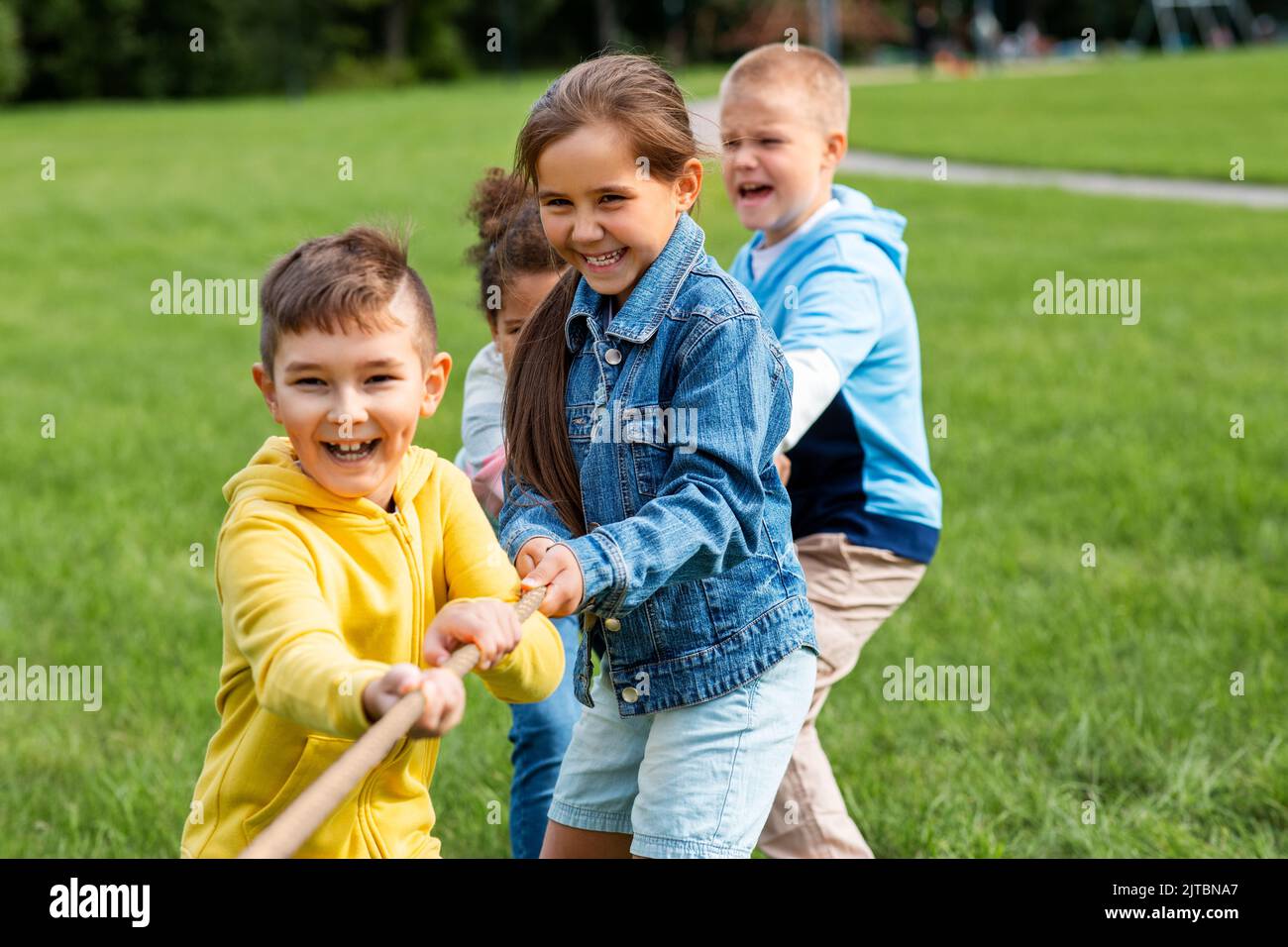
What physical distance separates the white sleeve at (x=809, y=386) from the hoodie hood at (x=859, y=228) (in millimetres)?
399

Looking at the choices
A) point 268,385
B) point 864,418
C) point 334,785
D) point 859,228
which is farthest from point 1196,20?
point 334,785

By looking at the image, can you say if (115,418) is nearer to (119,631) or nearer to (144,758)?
(119,631)

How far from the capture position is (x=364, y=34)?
54.1m

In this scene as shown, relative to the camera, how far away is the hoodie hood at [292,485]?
2043 millimetres

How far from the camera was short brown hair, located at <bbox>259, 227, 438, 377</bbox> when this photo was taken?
1996mm

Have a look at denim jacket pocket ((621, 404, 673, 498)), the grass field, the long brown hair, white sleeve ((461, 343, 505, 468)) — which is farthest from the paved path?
denim jacket pocket ((621, 404, 673, 498))

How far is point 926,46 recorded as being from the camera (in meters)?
39.2

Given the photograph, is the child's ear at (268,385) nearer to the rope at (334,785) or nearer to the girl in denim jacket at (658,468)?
the girl in denim jacket at (658,468)

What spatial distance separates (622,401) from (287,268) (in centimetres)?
55

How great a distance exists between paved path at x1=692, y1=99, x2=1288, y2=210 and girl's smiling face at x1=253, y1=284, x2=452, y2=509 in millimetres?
12071

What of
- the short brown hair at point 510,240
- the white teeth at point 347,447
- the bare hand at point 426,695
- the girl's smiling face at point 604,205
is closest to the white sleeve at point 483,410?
the short brown hair at point 510,240

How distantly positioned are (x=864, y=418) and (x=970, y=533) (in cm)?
265

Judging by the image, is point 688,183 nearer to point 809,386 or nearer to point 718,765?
point 809,386

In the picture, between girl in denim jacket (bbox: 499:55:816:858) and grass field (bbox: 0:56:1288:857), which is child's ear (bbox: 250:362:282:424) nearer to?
girl in denim jacket (bbox: 499:55:816:858)
